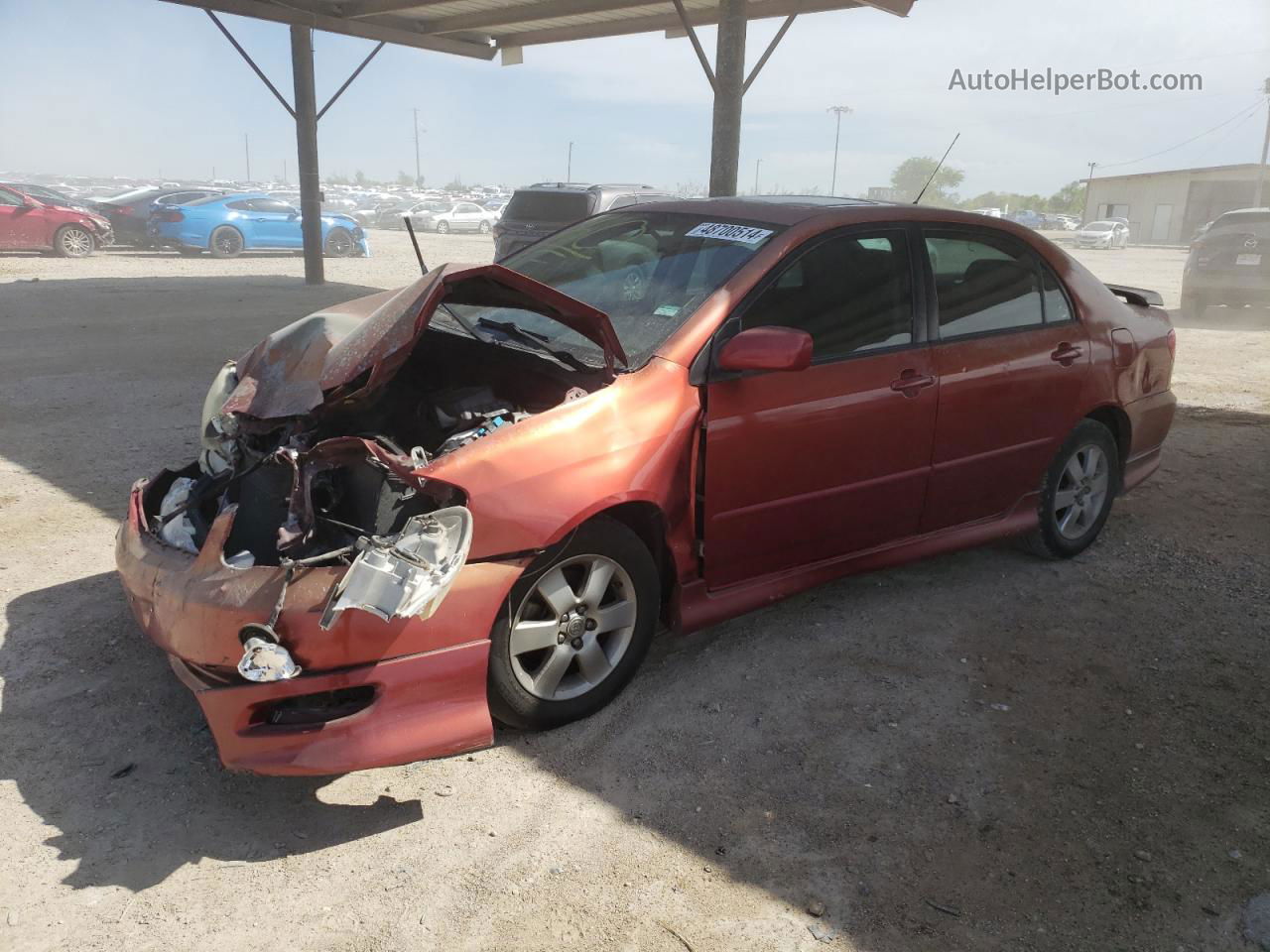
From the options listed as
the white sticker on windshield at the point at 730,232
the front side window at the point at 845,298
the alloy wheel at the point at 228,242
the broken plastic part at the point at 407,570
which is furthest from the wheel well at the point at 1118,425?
the alloy wheel at the point at 228,242

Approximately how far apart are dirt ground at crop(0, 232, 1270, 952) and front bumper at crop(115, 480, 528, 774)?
0.27m

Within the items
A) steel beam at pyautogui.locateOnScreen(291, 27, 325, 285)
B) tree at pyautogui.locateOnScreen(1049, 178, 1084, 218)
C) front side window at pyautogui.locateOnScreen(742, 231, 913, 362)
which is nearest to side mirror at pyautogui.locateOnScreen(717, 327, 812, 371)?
front side window at pyautogui.locateOnScreen(742, 231, 913, 362)

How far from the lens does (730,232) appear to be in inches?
150

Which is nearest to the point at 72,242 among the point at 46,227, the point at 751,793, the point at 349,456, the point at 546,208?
the point at 46,227

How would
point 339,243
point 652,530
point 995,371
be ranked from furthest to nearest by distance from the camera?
point 339,243 < point 995,371 < point 652,530

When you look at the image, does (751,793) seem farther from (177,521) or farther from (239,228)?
(239,228)

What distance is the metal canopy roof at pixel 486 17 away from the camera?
1275 cm

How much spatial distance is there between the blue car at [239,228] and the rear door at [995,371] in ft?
61.9

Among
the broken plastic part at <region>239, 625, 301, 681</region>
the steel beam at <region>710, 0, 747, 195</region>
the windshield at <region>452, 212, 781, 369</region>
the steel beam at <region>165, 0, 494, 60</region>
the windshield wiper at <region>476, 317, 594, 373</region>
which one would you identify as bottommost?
the broken plastic part at <region>239, 625, 301, 681</region>

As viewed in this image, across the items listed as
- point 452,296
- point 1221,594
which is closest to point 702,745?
point 452,296

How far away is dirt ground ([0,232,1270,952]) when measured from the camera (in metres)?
2.46

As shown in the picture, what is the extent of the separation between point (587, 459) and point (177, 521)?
4.42 ft

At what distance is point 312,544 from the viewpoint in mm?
2779

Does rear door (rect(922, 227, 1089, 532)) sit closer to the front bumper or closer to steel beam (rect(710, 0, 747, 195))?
the front bumper
